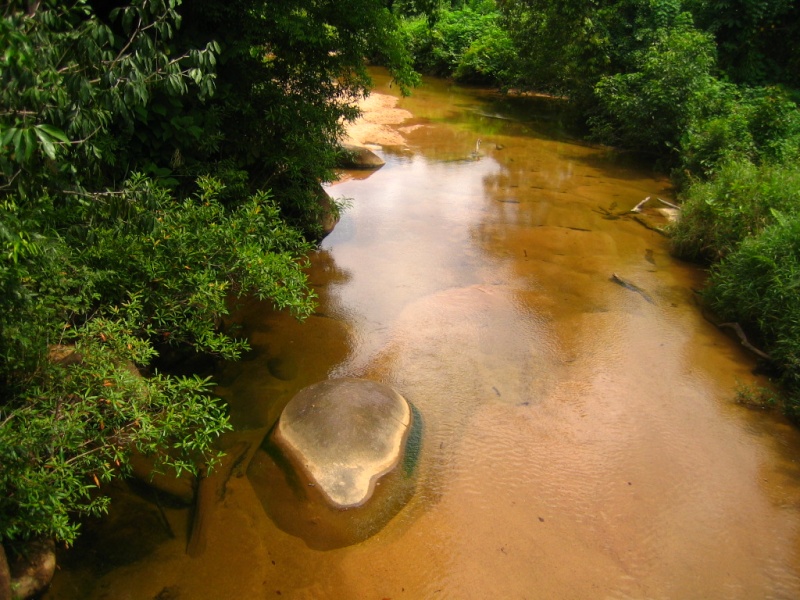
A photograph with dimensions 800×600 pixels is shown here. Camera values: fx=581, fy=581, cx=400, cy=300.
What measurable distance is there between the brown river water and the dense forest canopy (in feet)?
1.58

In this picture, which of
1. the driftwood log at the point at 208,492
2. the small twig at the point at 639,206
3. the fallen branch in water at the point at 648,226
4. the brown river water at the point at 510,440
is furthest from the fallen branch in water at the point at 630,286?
the driftwood log at the point at 208,492

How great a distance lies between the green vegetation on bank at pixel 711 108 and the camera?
248 inches

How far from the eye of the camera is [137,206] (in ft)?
9.93

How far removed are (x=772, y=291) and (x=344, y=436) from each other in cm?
469

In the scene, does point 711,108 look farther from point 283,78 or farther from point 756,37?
point 283,78

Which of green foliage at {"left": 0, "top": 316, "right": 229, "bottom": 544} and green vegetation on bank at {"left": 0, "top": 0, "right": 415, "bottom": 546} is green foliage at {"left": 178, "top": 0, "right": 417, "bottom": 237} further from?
green foliage at {"left": 0, "top": 316, "right": 229, "bottom": 544}

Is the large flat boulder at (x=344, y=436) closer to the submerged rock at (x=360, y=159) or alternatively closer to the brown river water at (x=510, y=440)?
the brown river water at (x=510, y=440)

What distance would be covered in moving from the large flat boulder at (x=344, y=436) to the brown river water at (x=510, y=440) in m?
0.23

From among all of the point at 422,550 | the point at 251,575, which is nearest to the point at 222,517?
the point at 251,575

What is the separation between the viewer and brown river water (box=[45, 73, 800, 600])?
369 centimetres

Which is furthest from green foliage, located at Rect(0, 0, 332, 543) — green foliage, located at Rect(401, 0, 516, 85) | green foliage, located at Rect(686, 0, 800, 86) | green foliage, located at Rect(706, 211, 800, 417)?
green foliage, located at Rect(401, 0, 516, 85)

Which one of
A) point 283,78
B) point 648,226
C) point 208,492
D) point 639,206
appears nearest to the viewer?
point 208,492

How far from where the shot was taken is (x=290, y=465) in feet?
14.0

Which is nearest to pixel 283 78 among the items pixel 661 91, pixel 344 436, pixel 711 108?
pixel 344 436
